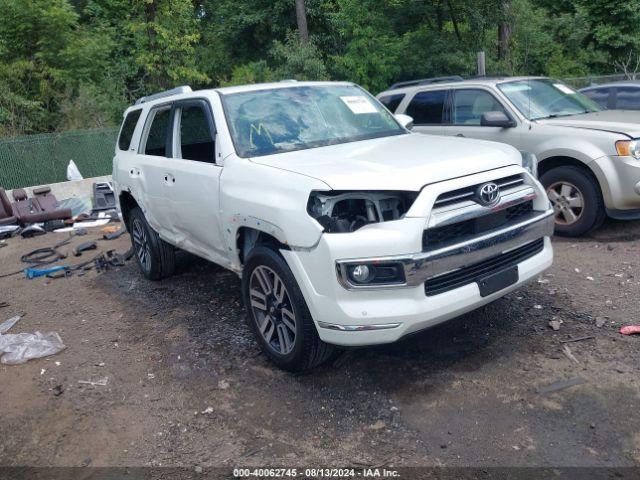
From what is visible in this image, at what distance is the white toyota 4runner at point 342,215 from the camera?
10.9ft

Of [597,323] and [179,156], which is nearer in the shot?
[597,323]

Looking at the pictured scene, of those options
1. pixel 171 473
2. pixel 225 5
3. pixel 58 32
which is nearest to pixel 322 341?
pixel 171 473

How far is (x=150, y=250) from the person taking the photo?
6.25 metres

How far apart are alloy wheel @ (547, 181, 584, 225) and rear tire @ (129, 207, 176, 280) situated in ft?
14.0

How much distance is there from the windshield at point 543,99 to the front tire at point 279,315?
4437 millimetres

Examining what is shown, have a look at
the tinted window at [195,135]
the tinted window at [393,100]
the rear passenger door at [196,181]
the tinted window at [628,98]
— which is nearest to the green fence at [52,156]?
the tinted window at [393,100]

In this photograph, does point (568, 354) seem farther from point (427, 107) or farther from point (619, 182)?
point (427, 107)

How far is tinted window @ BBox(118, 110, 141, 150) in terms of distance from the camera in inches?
249

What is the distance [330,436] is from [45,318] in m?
3.71

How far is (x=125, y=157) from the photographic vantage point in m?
6.36

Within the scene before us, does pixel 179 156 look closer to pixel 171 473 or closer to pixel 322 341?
pixel 322 341

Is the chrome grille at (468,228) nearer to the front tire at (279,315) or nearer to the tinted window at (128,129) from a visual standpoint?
the front tire at (279,315)

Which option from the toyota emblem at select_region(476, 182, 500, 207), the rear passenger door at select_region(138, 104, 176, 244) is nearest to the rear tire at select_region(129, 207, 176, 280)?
the rear passenger door at select_region(138, 104, 176, 244)

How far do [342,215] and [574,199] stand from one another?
3885mm
